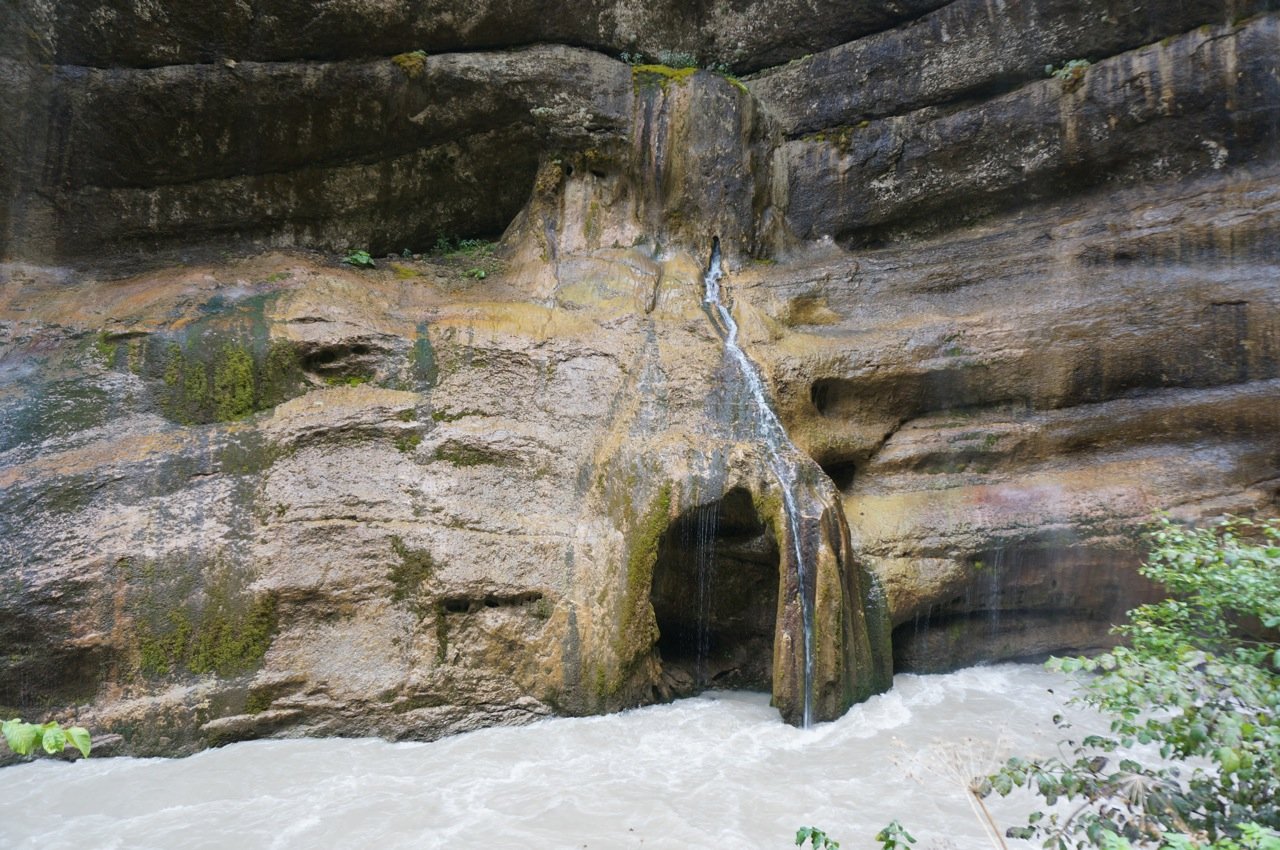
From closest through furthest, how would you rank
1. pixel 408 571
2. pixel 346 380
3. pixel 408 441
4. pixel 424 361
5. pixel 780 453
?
1. pixel 408 571
2. pixel 780 453
3. pixel 408 441
4. pixel 346 380
5. pixel 424 361

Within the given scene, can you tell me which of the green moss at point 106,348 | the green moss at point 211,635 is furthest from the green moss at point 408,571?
the green moss at point 106,348

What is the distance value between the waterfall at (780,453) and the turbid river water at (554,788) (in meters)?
0.66

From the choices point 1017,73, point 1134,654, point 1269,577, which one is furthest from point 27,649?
point 1017,73

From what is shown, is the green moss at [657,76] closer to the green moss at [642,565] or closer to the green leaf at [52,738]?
the green moss at [642,565]

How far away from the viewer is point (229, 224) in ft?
35.3

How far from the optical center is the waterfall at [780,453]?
699cm

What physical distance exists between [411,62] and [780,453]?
709 centimetres

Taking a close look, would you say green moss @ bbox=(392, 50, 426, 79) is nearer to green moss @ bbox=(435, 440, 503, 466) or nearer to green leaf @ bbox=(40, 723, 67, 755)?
green moss @ bbox=(435, 440, 503, 466)

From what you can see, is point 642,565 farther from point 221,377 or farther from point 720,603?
point 221,377

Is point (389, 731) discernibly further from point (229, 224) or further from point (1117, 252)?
point (1117, 252)

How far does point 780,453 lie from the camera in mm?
7820

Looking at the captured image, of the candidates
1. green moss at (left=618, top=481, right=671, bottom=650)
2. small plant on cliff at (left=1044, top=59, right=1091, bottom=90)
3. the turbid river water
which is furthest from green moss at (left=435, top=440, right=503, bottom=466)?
small plant on cliff at (left=1044, top=59, right=1091, bottom=90)

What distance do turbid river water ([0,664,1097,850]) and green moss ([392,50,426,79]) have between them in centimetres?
819

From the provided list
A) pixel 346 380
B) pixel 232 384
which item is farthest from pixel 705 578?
pixel 232 384
